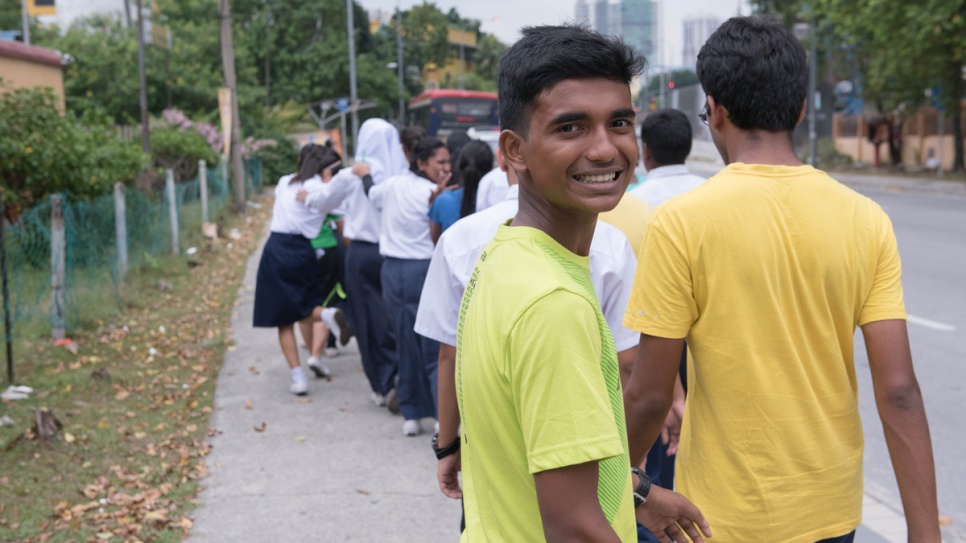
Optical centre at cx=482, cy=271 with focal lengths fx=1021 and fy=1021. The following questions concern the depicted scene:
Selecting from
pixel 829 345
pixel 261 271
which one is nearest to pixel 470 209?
pixel 261 271

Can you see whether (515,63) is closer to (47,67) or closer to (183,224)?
(183,224)

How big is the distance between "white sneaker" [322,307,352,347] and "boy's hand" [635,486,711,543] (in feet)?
20.4

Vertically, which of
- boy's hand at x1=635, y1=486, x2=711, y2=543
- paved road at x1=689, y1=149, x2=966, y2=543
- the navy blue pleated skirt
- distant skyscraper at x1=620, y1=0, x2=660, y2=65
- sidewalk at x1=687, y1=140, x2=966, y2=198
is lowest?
paved road at x1=689, y1=149, x2=966, y2=543

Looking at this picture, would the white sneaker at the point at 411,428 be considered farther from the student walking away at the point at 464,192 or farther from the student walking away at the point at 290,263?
the student walking away at the point at 290,263

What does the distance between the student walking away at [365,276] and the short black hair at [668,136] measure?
8.69 ft

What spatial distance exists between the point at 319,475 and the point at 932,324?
593cm

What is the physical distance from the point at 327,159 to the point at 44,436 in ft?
9.32

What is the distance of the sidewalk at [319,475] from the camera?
474 cm

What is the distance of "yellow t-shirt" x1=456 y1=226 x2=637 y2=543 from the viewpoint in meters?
1.54

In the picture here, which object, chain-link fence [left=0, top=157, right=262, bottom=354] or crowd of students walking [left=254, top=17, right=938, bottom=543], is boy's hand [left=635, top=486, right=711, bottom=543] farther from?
chain-link fence [left=0, top=157, right=262, bottom=354]

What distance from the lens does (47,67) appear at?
1919cm

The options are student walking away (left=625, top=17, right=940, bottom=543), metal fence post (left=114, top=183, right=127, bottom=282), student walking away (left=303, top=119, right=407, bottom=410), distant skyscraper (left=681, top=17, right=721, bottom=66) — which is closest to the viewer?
student walking away (left=625, top=17, right=940, bottom=543)

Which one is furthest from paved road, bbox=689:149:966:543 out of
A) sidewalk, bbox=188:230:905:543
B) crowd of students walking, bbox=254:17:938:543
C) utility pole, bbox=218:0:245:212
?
utility pole, bbox=218:0:245:212

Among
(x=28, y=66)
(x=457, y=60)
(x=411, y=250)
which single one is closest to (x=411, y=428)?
(x=411, y=250)
